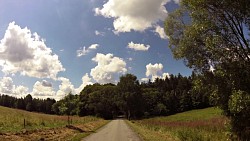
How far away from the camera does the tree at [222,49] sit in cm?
1723

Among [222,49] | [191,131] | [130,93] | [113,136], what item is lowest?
[113,136]

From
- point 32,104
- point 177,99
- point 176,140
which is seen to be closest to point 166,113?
point 177,99

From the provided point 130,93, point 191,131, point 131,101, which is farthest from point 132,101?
point 191,131

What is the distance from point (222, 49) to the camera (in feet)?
58.8

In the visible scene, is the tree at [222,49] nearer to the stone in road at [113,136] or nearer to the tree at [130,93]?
the stone in road at [113,136]

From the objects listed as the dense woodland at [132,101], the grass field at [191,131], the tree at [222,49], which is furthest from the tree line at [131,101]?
the tree at [222,49]

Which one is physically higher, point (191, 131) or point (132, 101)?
point (132, 101)

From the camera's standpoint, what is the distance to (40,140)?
22.0m

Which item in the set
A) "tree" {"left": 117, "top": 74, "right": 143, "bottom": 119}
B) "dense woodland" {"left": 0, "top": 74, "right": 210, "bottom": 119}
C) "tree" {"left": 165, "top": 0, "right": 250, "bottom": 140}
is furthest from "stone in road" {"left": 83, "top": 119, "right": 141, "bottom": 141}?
"tree" {"left": 117, "top": 74, "right": 143, "bottom": 119}

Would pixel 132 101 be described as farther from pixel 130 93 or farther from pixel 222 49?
pixel 222 49

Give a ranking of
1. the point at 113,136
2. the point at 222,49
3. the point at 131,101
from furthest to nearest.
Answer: the point at 131,101 < the point at 113,136 < the point at 222,49

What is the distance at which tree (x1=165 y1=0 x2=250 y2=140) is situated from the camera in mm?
17234

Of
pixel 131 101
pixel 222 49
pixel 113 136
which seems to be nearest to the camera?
pixel 222 49

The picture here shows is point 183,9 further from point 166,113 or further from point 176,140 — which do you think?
point 166,113
